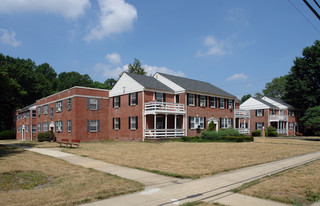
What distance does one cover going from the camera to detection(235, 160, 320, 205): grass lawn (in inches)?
269

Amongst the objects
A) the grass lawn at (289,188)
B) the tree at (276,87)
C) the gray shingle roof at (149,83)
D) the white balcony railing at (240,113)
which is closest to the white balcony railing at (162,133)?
the gray shingle roof at (149,83)

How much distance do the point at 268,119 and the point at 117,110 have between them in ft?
105

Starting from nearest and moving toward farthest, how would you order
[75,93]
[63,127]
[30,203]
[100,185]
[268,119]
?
[30,203]
[100,185]
[75,93]
[63,127]
[268,119]

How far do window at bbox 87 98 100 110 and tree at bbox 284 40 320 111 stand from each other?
40405 mm

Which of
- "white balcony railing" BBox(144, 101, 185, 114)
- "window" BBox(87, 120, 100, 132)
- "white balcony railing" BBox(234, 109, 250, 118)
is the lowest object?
"window" BBox(87, 120, 100, 132)

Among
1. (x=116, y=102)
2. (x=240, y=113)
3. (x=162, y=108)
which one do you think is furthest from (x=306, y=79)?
(x=116, y=102)

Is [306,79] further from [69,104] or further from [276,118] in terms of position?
[69,104]

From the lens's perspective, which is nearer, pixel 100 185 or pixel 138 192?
pixel 138 192

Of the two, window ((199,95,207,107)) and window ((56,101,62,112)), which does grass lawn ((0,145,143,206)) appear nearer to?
window ((199,95,207,107))

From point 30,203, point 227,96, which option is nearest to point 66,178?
point 30,203

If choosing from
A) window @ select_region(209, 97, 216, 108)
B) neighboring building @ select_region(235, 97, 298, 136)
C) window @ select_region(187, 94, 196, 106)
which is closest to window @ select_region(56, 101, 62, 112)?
window @ select_region(187, 94, 196, 106)

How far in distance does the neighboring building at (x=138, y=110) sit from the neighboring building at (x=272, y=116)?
59.8 ft

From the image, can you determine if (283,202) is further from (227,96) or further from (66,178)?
(227,96)

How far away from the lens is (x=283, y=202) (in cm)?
649
